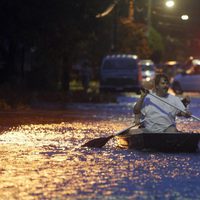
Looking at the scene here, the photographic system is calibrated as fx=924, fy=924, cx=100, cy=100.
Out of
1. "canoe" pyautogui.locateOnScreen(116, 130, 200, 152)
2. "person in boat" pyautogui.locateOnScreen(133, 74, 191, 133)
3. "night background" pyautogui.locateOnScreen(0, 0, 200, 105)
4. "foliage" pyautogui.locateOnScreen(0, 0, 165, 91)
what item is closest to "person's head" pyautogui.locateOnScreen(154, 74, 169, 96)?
"person in boat" pyautogui.locateOnScreen(133, 74, 191, 133)

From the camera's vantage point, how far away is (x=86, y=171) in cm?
1407

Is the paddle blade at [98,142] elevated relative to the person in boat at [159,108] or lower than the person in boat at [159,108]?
lower

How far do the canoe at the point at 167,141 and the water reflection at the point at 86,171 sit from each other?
0.22 metres

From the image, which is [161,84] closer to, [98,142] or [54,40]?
[98,142]

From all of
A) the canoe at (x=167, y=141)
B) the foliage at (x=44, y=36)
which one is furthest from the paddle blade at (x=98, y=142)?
the foliage at (x=44, y=36)

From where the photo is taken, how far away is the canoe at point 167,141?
54.7 ft

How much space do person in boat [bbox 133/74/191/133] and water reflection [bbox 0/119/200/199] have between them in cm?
72

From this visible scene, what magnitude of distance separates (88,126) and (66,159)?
8339 mm

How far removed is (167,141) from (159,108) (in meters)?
0.83

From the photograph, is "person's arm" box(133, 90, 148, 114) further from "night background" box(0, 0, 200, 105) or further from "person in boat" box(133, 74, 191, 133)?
"night background" box(0, 0, 200, 105)

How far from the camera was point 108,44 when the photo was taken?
65562 millimetres

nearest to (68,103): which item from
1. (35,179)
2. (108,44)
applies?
(35,179)

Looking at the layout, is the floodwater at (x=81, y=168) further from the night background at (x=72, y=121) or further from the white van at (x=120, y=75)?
the white van at (x=120, y=75)

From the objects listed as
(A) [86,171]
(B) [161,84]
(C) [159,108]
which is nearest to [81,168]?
(A) [86,171]
